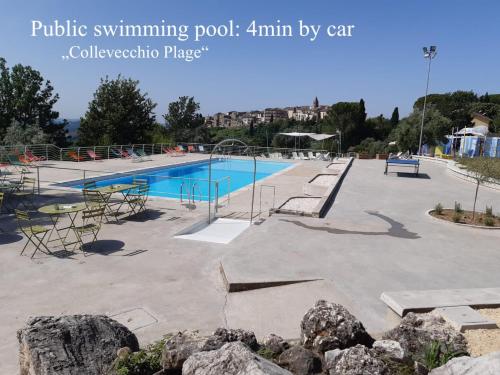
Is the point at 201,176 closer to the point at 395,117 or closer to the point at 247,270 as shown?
the point at 247,270

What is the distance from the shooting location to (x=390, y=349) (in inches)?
132

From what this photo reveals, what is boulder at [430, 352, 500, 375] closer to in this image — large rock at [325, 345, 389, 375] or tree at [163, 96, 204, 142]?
large rock at [325, 345, 389, 375]

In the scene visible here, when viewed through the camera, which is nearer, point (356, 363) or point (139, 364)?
point (356, 363)

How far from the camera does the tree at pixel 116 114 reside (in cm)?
3108

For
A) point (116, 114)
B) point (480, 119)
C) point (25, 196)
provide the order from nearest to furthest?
point (25, 196) < point (116, 114) < point (480, 119)

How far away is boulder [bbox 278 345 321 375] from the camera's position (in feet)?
10.3

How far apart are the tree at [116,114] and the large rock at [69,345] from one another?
29522 mm

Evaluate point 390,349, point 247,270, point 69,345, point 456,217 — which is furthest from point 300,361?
point 456,217

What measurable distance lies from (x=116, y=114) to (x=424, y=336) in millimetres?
31020

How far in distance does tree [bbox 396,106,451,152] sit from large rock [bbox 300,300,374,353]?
3362 cm

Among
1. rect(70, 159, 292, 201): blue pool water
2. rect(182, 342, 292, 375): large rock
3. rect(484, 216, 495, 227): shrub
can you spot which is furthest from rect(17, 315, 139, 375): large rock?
rect(70, 159, 292, 201): blue pool water

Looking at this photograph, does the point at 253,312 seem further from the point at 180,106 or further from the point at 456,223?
the point at 180,106

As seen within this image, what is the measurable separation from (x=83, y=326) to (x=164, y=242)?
478cm

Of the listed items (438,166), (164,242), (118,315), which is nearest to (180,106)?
(438,166)
